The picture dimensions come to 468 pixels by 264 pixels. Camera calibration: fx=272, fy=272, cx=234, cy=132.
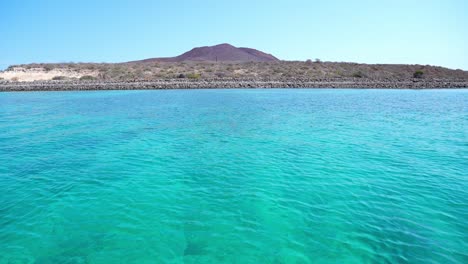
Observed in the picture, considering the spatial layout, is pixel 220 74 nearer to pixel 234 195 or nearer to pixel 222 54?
pixel 234 195

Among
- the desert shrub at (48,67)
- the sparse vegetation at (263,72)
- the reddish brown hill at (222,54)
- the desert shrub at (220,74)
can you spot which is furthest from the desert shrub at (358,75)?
the desert shrub at (48,67)

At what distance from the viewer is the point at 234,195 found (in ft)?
22.6

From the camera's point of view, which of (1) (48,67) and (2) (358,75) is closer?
(2) (358,75)

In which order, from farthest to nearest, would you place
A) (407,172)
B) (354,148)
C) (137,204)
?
(354,148), (407,172), (137,204)

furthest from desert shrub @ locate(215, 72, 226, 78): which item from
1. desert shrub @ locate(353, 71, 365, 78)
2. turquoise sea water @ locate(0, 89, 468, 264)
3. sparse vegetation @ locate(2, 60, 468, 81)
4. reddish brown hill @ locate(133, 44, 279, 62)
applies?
reddish brown hill @ locate(133, 44, 279, 62)

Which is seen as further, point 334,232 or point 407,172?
point 407,172

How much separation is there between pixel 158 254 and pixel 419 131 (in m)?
13.9

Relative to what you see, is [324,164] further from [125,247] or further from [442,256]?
[125,247]

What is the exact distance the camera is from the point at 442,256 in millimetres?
4617

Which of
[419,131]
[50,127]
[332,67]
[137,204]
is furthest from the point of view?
[332,67]

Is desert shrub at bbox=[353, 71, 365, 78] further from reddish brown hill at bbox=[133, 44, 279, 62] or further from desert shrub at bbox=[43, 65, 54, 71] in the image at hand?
desert shrub at bbox=[43, 65, 54, 71]

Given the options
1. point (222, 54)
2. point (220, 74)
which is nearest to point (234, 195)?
point (220, 74)

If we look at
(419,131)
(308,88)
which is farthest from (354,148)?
(308,88)

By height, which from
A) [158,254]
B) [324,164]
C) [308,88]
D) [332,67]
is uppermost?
[332,67]
